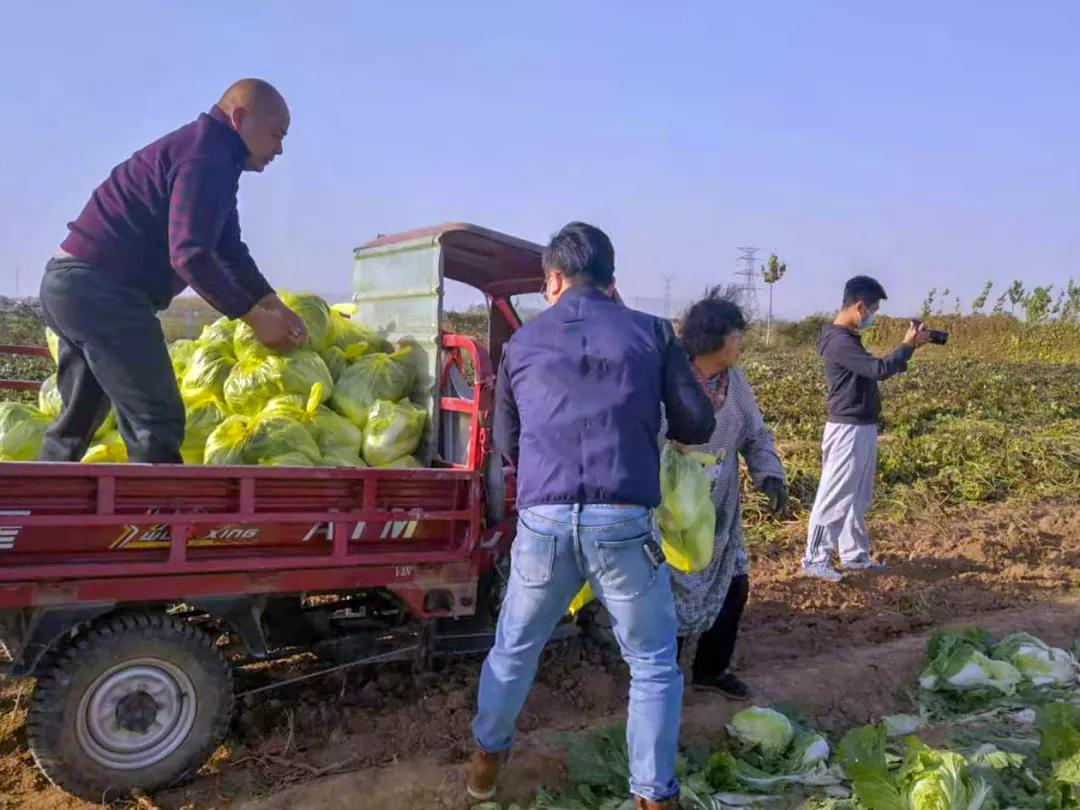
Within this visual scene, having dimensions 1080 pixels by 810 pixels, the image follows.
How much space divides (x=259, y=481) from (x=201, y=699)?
87 centimetres

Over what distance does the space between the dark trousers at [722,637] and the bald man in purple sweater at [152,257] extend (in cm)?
260

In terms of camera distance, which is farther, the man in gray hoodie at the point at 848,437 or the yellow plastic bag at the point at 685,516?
the man in gray hoodie at the point at 848,437

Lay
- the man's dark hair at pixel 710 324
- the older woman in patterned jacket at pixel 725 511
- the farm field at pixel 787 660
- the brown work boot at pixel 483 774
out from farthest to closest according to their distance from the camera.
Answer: the older woman in patterned jacket at pixel 725 511 < the man's dark hair at pixel 710 324 < the farm field at pixel 787 660 < the brown work boot at pixel 483 774

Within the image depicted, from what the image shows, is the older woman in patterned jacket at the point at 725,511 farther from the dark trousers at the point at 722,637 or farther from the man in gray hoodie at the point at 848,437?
the man in gray hoodie at the point at 848,437

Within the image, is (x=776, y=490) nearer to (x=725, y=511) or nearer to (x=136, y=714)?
(x=725, y=511)

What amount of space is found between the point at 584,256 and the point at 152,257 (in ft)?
5.90

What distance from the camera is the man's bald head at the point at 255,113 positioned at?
3.83 metres

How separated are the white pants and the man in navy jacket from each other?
151 inches

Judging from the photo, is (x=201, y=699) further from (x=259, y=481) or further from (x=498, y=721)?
(x=498, y=721)

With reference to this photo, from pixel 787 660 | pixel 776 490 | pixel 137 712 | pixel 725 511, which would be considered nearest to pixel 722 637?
pixel 725 511

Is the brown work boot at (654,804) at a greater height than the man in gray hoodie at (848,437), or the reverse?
the man in gray hoodie at (848,437)

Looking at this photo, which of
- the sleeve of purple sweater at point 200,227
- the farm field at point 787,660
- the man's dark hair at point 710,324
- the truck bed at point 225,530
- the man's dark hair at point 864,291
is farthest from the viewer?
the man's dark hair at point 864,291

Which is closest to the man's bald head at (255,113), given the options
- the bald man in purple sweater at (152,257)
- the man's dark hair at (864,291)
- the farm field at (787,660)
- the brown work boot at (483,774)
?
the bald man in purple sweater at (152,257)

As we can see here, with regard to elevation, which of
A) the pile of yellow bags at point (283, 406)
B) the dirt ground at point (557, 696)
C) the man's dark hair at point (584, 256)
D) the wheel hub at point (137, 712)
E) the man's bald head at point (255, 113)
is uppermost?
the man's bald head at point (255, 113)
